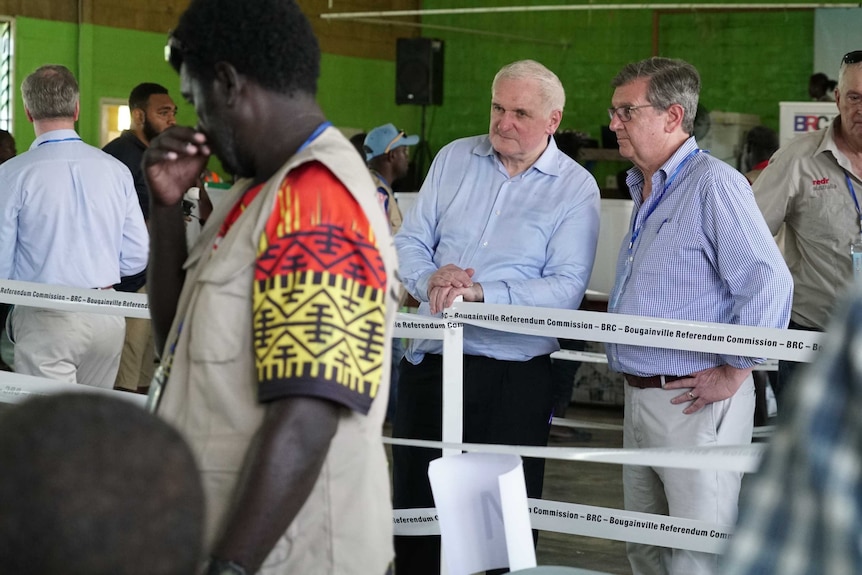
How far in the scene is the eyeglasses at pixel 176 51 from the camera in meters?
1.44

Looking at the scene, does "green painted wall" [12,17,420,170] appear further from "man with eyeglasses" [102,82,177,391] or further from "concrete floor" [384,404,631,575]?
"concrete floor" [384,404,631,575]

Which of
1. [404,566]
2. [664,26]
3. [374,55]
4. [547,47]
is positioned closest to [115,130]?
[374,55]

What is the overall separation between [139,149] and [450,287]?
3165mm

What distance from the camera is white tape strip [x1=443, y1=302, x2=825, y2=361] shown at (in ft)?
8.98

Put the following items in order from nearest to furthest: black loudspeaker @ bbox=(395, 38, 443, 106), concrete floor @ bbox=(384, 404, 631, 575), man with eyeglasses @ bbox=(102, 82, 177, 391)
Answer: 1. concrete floor @ bbox=(384, 404, 631, 575)
2. man with eyeglasses @ bbox=(102, 82, 177, 391)
3. black loudspeaker @ bbox=(395, 38, 443, 106)

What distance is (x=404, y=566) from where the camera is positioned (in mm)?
3287

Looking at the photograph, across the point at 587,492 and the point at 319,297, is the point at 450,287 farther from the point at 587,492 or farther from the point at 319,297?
the point at 587,492

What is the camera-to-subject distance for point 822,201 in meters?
3.50

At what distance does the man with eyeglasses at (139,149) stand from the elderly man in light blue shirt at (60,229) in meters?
1.45

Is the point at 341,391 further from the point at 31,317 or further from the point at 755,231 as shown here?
the point at 31,317

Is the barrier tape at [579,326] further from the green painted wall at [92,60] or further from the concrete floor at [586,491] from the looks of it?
the green painted wall at [92,60]

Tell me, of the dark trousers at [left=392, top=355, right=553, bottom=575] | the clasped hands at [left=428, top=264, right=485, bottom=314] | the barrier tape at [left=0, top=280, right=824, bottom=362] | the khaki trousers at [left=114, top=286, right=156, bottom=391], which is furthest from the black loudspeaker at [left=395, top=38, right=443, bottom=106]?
the clasped hands at [left=428, top=264, right=485, bottom=314]

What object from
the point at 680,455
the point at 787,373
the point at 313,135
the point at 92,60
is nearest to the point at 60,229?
the point at 787,373

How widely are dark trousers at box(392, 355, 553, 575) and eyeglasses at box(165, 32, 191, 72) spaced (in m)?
1.78
